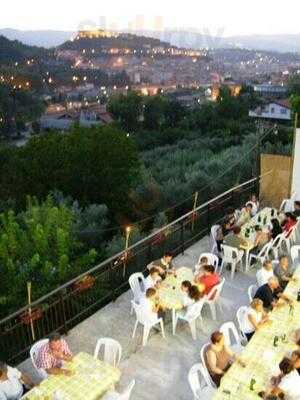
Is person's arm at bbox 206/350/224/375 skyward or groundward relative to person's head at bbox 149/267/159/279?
groundward

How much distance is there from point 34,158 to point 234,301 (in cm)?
1891

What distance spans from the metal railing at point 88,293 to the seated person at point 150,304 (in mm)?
1092

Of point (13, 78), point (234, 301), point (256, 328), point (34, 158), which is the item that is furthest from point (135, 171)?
point (13, 78)

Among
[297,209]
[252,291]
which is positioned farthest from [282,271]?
[297,209]

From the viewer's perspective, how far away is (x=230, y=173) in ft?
65.7

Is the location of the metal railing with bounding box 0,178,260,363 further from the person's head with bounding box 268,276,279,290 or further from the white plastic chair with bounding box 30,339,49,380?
the person's head with bounding box 268,276,279,290

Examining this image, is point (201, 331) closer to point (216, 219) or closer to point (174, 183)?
point (216, 219)

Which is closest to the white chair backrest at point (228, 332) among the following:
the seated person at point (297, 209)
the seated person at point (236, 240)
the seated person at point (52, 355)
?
the seated person at point (52, 355)

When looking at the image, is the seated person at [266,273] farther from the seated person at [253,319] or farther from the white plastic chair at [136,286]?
the white plastic chair at [136,286]

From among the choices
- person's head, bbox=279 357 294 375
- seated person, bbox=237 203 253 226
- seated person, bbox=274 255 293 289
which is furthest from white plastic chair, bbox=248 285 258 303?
seated person, bbox=237 203 253 226

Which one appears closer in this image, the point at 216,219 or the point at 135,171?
the point at 216,219

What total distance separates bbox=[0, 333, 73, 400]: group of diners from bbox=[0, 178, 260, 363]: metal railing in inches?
29.1

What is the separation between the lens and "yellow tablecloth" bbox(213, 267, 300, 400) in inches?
250

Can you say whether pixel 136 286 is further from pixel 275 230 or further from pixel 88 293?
pixel 275 230
